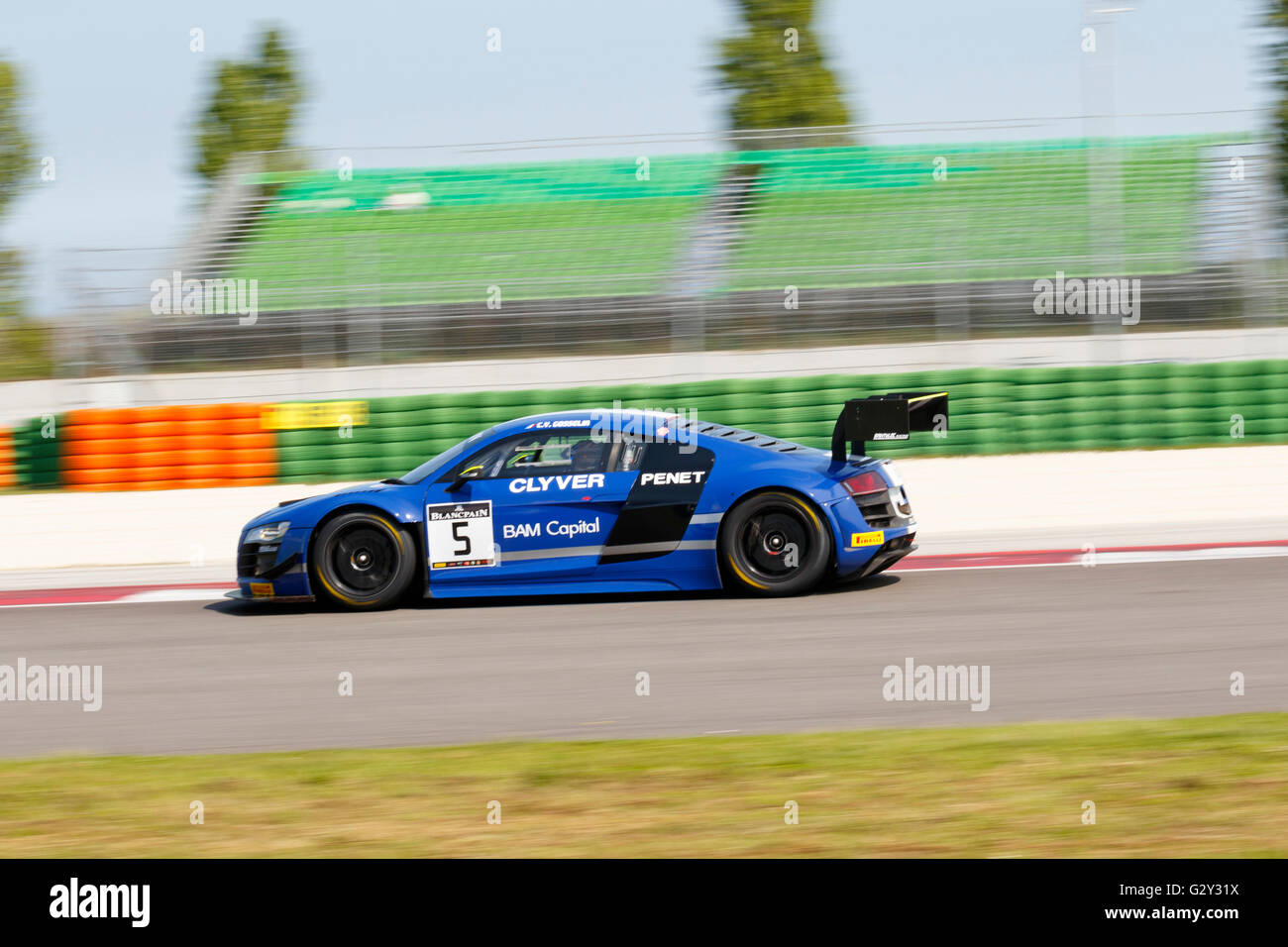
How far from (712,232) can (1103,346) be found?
9.52 meters

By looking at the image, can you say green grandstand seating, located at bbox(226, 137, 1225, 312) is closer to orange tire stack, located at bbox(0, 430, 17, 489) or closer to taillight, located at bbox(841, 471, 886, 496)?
orange tire stack, located at bbox(0, 430, 17, 489)

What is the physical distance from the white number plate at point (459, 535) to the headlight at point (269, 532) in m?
0.95

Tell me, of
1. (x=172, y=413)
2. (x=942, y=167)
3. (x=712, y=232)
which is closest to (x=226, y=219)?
(x=712, y=232)

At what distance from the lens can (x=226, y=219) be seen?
92.8 feet

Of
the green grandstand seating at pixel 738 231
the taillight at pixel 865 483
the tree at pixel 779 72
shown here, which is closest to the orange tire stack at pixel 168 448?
the green grandstand seating at pixel 738 231

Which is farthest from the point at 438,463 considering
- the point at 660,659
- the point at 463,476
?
the point at 660,659

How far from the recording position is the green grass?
4160 millimetres

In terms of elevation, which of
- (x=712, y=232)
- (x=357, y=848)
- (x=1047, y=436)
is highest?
(x=712, y=232)

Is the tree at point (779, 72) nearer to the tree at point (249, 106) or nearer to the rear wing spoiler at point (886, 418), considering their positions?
the tree at point (249, 106)

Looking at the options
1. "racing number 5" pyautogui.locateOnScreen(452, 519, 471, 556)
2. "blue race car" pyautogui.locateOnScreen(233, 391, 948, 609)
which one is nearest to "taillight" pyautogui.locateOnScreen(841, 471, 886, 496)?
"blue race car" pyautogui.locateOnScreen(233, 391, 948, 609)

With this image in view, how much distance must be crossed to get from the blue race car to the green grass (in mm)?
3142

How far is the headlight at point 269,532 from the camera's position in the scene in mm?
8984

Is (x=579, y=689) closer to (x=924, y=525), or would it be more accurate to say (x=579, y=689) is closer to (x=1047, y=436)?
(x=924, y=525)
